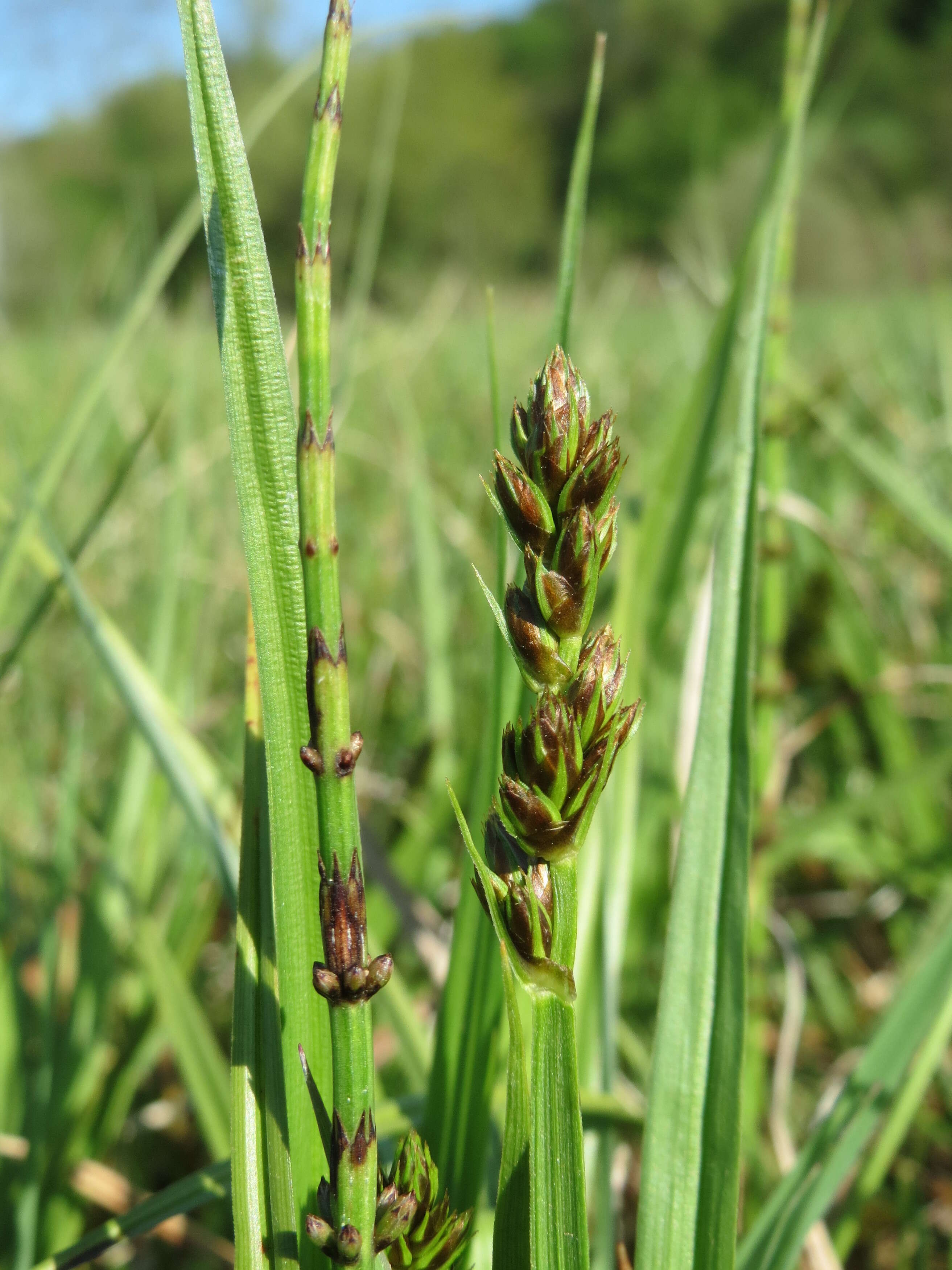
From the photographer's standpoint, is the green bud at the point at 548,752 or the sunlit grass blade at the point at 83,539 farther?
the sunlit grass blade at the point at 83,539

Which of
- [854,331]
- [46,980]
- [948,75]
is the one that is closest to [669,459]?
[46,980]

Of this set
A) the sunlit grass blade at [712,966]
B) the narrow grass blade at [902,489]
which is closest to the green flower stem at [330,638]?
the sunlit grass blade at [712,966]

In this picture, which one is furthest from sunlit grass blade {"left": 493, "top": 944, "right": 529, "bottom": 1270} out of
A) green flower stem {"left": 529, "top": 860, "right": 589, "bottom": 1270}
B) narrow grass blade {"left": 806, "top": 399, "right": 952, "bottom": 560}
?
narrow grass blade {"left": 806, "top": 399, "right": 952, "bottom": 560}

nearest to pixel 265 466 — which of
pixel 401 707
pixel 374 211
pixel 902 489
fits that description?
pixel 374 211

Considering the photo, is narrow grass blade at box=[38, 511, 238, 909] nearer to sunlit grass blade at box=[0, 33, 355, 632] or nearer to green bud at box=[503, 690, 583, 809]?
sunlit grass blade at box=[0, 33, 355, 632]

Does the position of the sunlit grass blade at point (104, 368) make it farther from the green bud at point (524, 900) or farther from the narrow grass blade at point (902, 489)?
the narrow grass blade at point (902, 489)

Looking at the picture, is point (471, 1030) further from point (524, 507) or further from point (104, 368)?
point (104, 368)
